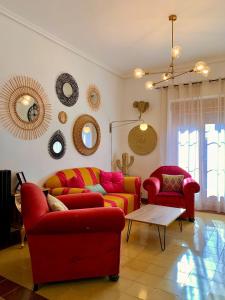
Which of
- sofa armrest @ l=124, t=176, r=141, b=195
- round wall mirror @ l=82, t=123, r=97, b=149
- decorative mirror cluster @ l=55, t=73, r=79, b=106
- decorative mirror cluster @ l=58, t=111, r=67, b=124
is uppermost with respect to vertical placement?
decorative mirror cluster @ l=55, t=73, r=79, b=106

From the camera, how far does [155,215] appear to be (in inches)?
122

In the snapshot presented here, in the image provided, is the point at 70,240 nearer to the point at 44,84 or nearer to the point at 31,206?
the point at 31,206

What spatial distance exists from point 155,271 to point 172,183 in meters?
2.06

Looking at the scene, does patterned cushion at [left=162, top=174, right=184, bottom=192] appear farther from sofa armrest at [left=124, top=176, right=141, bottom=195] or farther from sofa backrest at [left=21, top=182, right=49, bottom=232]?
sofa backrest at [left=21, top=182, right=49, bottom=232]

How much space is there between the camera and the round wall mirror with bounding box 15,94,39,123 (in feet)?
10.8

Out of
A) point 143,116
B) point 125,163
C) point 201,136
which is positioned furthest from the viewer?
point 143,116

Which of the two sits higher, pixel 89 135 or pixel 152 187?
pixel 89 135

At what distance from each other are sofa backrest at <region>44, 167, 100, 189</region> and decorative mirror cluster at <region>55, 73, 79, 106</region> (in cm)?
115

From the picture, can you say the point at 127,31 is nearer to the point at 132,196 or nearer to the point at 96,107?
the point at 96,107

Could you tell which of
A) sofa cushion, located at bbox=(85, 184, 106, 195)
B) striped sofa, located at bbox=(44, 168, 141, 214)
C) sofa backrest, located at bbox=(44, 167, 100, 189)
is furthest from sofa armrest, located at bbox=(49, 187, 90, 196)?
sofa cushion, located at bbox=(85, 184, 106, 195)

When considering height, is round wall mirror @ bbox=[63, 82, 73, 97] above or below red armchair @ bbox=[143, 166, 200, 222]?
above

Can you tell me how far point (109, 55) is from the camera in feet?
14.9

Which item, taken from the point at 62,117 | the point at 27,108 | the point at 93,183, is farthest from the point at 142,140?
the point at 27,108

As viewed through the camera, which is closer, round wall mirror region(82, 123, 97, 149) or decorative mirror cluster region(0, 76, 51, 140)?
decorative mirror cluster region(0, 76, 51, 140)
